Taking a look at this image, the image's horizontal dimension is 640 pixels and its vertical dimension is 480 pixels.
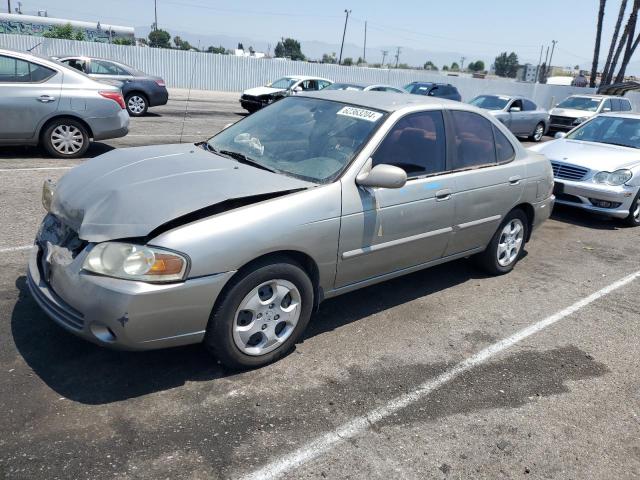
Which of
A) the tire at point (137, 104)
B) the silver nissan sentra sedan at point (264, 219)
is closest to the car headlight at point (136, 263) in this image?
the silver nissan sentra sedan at point (264, 219)

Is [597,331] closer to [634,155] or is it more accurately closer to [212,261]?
[212,261]

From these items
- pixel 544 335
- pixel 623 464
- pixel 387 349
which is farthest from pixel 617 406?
pixel 387 349

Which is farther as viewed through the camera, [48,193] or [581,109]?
[581,109]

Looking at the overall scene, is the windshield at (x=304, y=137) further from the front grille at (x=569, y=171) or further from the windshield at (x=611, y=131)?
the windshield at (x=611, y=131)

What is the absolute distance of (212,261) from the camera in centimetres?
305

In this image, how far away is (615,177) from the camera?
7617mm

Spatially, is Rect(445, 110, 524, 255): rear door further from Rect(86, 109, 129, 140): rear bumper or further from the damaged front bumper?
Rect(86, 109, 129, 140): rear bumper

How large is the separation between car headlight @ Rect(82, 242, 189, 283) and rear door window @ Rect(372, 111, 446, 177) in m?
1.70

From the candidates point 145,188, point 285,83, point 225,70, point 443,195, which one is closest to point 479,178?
point 443,195

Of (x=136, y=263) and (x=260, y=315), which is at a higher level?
(x=136, y=263)

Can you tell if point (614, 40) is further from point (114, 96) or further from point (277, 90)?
point (114, 96)

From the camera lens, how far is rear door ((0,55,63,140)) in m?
7.88

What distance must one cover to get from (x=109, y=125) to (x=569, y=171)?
7156mm

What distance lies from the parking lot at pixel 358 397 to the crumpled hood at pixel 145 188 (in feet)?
2.98
